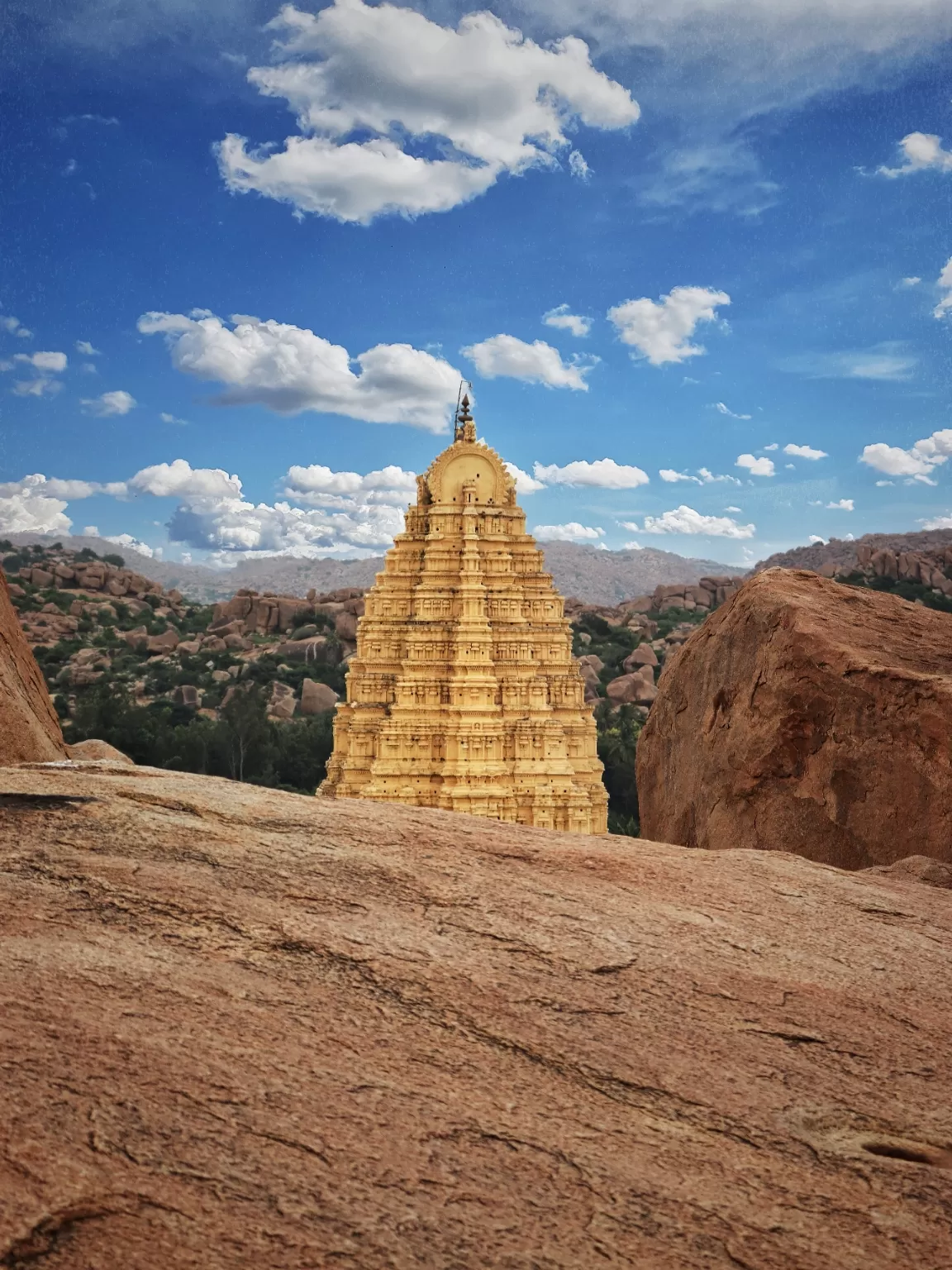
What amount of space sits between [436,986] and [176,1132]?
1.20 metres

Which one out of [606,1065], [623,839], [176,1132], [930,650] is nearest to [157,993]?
[176,1132]

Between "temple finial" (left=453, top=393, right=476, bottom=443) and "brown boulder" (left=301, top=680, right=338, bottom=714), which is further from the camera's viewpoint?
"brown boulder" (left=301, top=680, right=338, bottom=714)

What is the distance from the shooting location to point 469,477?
96.9 ft

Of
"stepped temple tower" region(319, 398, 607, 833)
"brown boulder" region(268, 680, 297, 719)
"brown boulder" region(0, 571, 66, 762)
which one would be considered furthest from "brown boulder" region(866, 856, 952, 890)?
"brown boulder" region(268, 680, 297, 719)

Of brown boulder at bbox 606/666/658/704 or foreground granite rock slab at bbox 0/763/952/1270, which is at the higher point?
foreground granite rock slab at bbox 0/763/952/1270

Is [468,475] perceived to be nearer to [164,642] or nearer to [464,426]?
[464,426]

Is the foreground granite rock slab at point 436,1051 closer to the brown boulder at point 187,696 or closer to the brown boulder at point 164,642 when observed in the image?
the brown boulder at point 187,696

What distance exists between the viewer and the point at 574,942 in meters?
4.52

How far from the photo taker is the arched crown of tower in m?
29.5

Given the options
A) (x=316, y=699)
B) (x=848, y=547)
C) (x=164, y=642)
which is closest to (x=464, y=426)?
(x=316, y=699)

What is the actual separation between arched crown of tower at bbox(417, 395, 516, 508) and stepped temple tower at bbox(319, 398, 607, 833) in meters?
0.03

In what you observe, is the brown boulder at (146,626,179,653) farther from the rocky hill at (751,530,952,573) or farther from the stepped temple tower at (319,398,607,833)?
the rocky hill at (751,530,952,573)

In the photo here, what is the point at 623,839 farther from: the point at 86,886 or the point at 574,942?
the point at 86,886

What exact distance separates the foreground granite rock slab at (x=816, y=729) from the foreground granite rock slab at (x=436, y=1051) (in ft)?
7.44
